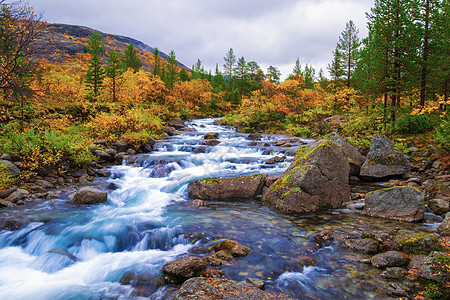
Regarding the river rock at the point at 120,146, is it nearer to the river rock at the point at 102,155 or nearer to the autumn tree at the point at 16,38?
the river rock at the point at 102,155

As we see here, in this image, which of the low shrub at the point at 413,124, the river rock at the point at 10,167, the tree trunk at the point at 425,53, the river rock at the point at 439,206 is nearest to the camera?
the river rock at the point at 439,206

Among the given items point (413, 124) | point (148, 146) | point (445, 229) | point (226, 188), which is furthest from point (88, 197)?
point (413, 124)

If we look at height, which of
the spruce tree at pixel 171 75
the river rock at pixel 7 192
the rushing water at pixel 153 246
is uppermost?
the spruce tree at pixel 171 75

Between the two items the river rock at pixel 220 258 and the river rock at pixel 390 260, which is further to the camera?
the river rock at pixel 220 258

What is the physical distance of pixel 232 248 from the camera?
19.7 feet

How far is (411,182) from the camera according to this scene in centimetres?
1062

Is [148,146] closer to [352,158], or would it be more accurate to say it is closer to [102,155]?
[102,155]

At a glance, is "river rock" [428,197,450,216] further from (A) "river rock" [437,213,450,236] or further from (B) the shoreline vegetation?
(A) "river rock" [437,213,450,236]

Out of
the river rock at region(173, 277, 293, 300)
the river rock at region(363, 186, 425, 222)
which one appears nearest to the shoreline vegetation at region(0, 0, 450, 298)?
the river rock at region(363, 186, 425, 222)

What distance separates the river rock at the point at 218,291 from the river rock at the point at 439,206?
22.3 ft

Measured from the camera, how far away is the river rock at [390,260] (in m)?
5.02

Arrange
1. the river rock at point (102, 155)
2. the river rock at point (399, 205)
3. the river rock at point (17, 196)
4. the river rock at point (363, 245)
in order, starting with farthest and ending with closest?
1. the river rock at point (102, 155)
2. the river rock at point (17, 196)
3. the river rock at point (399, 205)
4. the river rock at point (363, 245)

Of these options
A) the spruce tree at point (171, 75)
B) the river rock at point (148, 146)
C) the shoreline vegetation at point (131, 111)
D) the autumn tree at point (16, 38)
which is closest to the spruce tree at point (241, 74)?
the spruce tree at point (171, 75)

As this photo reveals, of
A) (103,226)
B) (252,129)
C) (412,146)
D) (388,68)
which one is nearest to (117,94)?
(252,129)
